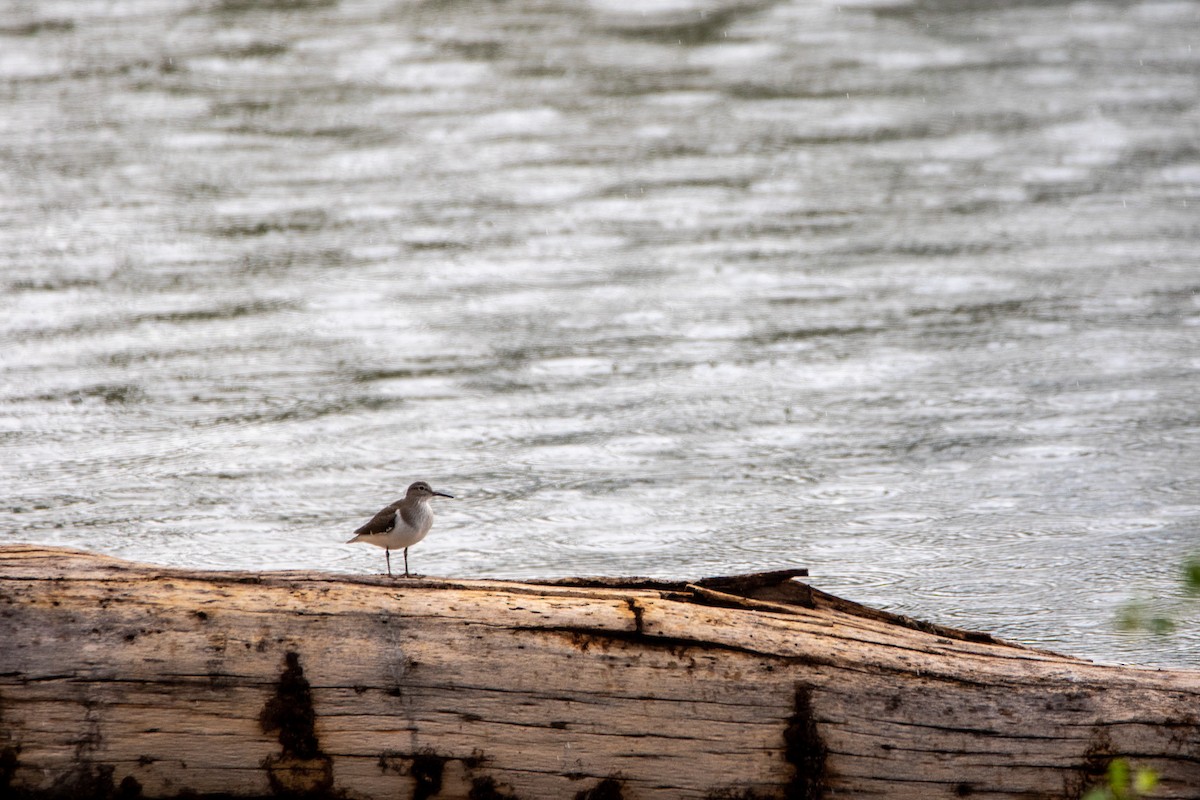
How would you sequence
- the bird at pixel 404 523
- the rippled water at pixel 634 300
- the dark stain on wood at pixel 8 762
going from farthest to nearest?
the rippled water at pixel 634 300 < the bird at pixel 404 523 < the dark stain on wood at pixel 8 762

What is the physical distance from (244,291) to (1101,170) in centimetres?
625

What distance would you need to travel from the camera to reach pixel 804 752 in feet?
12.5

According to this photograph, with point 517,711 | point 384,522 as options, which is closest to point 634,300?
point 384,522

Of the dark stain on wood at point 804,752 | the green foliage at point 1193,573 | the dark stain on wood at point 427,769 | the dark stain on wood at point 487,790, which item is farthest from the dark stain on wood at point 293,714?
the green foliage at point 1193,573

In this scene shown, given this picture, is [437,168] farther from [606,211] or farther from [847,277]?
[847,277]

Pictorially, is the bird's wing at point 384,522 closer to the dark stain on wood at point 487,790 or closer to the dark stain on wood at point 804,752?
the dark stain on wood at point 487,790

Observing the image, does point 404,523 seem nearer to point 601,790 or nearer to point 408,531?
point 408,531

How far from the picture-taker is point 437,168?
11.8 metres

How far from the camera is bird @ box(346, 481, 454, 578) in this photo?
480cm

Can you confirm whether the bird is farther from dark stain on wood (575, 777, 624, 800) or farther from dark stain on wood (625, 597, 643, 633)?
dark stain on wood (575, 777, 624, 800)

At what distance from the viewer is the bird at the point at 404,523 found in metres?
4.80

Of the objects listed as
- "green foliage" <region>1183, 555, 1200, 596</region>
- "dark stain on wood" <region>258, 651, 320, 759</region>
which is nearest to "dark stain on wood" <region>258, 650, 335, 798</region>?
"dark stain on wood" <region>258, 651, 320, 759</region>

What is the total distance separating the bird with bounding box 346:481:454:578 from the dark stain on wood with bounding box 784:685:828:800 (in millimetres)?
1479

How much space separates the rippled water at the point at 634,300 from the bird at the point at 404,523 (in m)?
1.08
